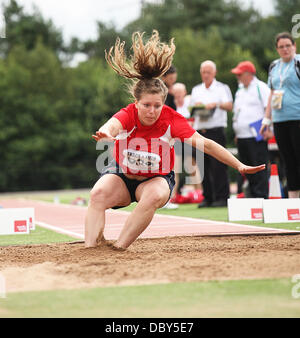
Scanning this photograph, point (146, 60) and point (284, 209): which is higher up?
point (146, 60)

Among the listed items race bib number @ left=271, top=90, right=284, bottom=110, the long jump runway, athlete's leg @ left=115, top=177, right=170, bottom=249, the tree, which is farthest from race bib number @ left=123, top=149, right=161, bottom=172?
the tree

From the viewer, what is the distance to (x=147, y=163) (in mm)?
5445

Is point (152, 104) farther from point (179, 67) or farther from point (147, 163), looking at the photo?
point (179, 67)

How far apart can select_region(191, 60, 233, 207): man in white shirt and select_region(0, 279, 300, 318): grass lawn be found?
755 cm

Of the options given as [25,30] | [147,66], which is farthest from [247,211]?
[25,30]

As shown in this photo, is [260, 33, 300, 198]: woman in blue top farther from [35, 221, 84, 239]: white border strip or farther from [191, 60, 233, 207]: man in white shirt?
[35, 221, 84, 239]: white border strip

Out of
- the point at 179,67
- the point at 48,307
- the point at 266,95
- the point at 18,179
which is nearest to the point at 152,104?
the point at 48,307

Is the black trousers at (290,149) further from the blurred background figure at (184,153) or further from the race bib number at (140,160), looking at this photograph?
the race bib number at (140,160)

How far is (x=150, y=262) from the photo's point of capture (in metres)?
4.62

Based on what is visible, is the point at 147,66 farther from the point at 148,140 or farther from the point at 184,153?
the point at 184,153

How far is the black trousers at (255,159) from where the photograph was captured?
1001 cm

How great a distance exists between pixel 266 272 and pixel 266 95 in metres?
6.81

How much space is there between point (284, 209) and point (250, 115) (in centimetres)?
313
